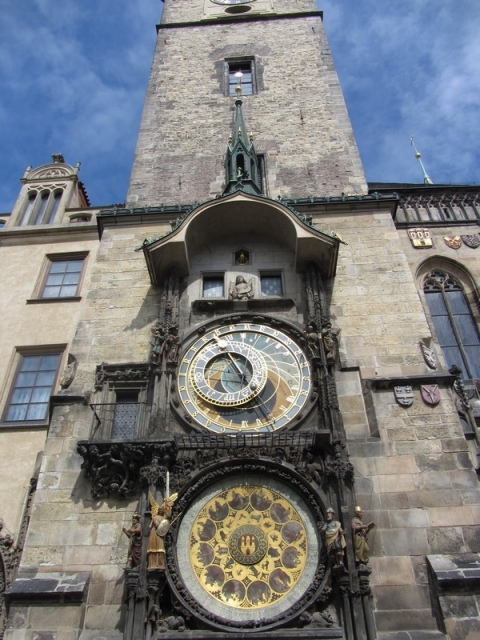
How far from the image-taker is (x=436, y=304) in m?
12.7

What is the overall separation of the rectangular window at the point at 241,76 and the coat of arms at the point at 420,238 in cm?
628

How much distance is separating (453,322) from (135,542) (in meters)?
8.17

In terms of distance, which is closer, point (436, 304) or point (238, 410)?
point (238, 410)

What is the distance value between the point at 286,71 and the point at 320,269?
9.01m

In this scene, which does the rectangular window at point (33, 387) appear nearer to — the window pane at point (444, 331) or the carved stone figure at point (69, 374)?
the carved stone figure at point (69, 374)

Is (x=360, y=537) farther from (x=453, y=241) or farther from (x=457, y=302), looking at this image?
(x=453, y=241)

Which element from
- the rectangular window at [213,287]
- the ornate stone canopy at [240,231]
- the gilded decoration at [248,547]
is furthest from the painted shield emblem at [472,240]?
the gilded decoration at [248,547]

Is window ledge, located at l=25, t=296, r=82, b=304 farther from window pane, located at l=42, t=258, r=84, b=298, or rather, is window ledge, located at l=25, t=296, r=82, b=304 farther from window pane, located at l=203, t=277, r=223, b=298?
window pane, located at l=203, t=277, r=223, b=298

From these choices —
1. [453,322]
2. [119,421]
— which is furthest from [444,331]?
[119,421]

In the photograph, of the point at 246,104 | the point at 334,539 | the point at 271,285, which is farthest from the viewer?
the point at 246,104

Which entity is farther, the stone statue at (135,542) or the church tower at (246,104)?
the church tower at (246,104)

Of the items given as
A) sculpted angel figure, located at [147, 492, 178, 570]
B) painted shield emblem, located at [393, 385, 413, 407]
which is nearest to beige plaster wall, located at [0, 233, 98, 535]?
sculpted angel figure, located at [147, 492, 178, 570]

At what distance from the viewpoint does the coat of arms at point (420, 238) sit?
13.4 meters

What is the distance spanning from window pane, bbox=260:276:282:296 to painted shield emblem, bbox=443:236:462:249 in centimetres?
499
